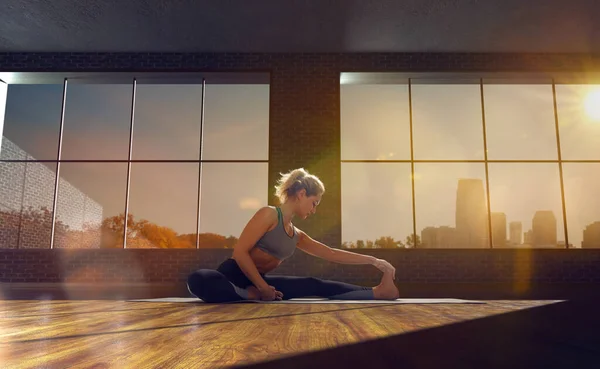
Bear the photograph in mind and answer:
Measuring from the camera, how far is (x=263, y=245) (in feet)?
10.1

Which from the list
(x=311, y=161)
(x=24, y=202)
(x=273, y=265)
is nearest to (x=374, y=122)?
(x=311, y=161)

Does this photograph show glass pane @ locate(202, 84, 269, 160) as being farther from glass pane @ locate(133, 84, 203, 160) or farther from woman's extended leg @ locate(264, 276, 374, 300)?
woman's extended leg @ locate(264, 276, 374, 300)

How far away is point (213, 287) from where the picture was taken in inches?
113

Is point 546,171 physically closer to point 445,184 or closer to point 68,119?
point 445,184

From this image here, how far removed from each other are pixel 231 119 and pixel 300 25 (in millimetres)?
24274

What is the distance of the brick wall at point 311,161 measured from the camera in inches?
262

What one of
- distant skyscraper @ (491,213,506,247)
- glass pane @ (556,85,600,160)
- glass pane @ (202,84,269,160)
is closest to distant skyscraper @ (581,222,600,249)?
glass pane @ (556,85,600,160)

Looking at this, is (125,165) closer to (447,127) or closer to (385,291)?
(447,127)

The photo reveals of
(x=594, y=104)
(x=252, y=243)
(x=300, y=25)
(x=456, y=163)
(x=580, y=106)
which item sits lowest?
(x=252, y=243)

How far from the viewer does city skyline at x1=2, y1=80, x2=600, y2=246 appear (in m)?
16.3

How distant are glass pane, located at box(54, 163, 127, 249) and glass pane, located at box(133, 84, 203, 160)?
233 cm

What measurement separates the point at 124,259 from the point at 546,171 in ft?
50.9

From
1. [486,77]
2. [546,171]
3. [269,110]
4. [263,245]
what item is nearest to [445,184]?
[546,171]

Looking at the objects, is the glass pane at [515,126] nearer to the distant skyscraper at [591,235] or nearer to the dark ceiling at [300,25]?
the distant skyscraper at [591,235]
